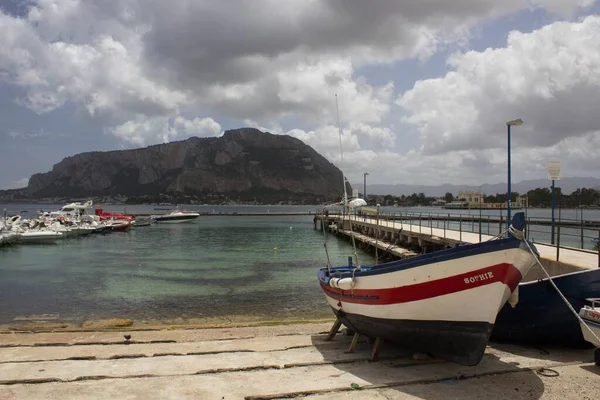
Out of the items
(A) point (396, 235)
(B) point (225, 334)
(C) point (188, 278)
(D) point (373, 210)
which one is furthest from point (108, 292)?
(D) point (373, 210)

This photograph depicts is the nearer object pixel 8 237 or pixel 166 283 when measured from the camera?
pixel 166 283

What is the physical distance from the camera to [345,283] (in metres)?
9.84

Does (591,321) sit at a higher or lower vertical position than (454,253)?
lower

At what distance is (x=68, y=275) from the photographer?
85.8 feet

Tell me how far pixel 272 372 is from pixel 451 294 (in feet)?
12.2

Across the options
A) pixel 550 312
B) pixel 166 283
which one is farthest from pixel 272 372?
pixel 166 283

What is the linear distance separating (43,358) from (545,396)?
393 inches

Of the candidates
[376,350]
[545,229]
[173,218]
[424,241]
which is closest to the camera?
[376,350]

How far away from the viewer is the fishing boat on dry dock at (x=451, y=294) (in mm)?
7602

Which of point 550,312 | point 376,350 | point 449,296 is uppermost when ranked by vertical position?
point 449,296

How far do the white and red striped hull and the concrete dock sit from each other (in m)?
0.62

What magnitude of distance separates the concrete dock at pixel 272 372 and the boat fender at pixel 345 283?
147 cm

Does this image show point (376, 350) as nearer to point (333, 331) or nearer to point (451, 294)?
point (333, 331)

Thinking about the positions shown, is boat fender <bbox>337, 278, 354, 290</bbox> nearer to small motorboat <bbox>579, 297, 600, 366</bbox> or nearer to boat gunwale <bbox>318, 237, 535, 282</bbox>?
boat gunwale <bbox>318, 237, 535, 282</bbox>
